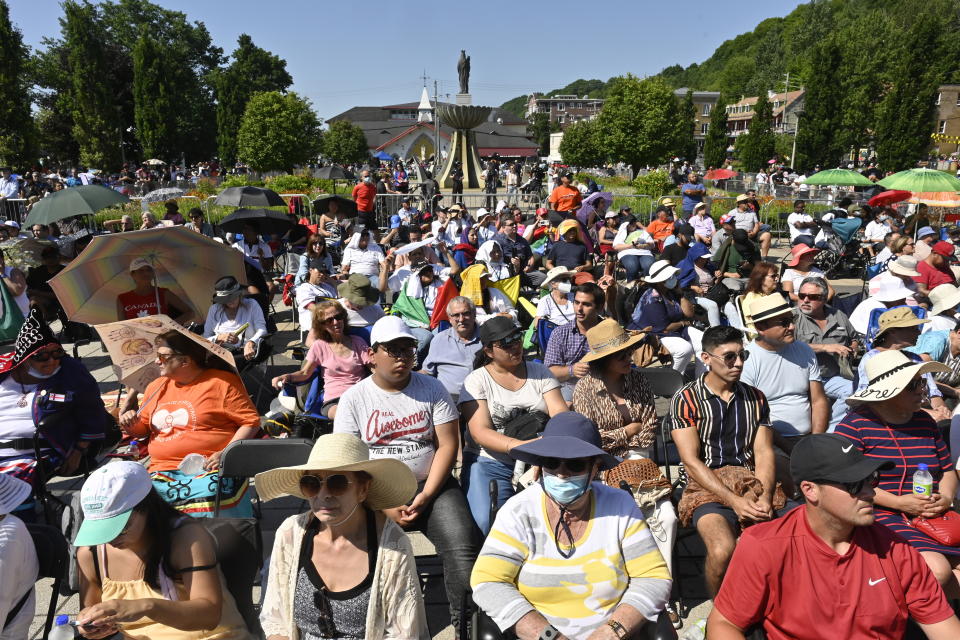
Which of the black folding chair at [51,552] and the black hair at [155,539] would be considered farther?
the black folding chair at [51,552]

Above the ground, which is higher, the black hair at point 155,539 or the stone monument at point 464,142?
the stone monument at point 464,142

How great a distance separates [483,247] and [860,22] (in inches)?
2919

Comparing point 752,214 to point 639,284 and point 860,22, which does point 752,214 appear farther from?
point 860,22

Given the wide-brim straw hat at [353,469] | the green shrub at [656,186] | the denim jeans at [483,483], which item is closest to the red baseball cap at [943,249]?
the denim jeans at [483,483]

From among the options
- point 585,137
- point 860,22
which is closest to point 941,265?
point 585,137

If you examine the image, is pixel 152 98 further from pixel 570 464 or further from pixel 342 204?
pixel 570 464

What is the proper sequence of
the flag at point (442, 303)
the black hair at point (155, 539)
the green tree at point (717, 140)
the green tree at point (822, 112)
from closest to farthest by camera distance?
the black hair at point (155, 539) → the flag at point (442, 303) → the green tree at point (822, 112) → the green tree at point (717, 140)

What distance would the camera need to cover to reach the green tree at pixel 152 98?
4612 cm

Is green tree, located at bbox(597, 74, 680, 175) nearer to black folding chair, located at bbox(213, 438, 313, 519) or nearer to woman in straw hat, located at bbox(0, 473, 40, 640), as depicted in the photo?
black folding chair, located at bbox(213, 438, 313, 519)

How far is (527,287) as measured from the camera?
11438 mm

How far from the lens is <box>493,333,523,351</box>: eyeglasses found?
4.01m

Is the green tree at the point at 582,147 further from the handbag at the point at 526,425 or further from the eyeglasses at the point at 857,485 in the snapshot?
the eyeglasses at the point at 857,485

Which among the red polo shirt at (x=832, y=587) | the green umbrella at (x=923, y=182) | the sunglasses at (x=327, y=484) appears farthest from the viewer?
the green umbrella at (x=923, y=182)

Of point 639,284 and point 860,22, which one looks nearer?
point 639,284
